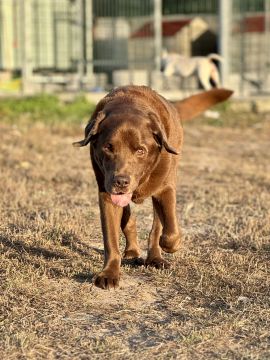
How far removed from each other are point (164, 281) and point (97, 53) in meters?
11.9

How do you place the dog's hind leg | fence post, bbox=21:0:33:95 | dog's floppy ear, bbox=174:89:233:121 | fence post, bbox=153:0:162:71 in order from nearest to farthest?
the dog's hind leg < dog's floppy ear, bbox=174:89:233:121 < fence post, bbox=153:0:162:71 < fence post, bbox=21:0:33:95

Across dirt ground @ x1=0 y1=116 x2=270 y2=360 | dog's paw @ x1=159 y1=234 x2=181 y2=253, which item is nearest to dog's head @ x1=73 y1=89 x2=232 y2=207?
dog's paw @ x1=159 y1=234 x2=181 y2=253

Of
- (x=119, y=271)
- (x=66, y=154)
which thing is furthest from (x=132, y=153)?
(x=66, y=154)

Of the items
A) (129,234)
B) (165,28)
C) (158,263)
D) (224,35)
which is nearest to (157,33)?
(165,28)

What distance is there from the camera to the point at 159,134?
433cm

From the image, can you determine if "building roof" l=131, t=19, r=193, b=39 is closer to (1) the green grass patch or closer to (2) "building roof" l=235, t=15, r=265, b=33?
(2) "building roof" l=235, t=15, r=265, b=33

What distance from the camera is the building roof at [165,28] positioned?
15.4 meters

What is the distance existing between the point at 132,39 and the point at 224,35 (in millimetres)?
1992

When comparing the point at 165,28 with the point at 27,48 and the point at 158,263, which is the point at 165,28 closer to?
the point at 27,48

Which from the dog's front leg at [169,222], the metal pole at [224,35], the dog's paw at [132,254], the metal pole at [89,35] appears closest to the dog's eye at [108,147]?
the dog's front leg at [169,222]

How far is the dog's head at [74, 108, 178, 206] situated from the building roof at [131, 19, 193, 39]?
1124cm

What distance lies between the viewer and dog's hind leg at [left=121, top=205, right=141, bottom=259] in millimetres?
5062

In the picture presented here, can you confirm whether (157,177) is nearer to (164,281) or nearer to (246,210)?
(164,281)

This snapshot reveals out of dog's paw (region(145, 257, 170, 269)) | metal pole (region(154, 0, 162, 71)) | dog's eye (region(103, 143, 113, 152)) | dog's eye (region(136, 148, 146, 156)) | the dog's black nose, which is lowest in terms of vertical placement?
dog's paw (region(145, 257, 170, 269))
